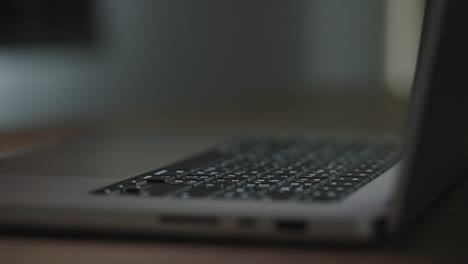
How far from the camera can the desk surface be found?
53 cm

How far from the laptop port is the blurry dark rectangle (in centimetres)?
131

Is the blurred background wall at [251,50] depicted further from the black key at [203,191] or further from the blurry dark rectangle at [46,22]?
the black key at [203,191]

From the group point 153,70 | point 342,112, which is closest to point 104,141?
point 342,112

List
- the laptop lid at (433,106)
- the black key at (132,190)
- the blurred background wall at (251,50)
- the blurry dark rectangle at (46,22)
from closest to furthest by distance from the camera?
the laptop lid at (433,106), the black key at (132,190), the blurry dark rectangle at (46,22), the blurred background wall at (251,50)

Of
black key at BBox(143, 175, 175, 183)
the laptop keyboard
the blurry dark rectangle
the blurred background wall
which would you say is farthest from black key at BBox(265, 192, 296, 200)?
the blurred background wall

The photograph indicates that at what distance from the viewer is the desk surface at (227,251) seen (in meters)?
0.53

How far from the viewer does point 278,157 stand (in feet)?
2.70

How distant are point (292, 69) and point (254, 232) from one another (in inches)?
67.3

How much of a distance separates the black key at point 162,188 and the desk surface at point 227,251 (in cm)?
4

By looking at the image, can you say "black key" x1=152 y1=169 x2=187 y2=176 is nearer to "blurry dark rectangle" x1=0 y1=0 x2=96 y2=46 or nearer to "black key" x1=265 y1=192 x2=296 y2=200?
"black key" x1=265 y1=192 x2=296 y2=200

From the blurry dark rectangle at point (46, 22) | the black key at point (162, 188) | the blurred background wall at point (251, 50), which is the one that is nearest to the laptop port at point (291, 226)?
the black key at point (162, 188)

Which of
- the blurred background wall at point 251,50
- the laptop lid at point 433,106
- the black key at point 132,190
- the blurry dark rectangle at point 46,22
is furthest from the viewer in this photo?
the blurred background wall at point 251,50

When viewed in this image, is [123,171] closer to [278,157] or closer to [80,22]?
[278,157]

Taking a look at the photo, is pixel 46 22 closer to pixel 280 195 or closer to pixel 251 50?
pixel 251 50
